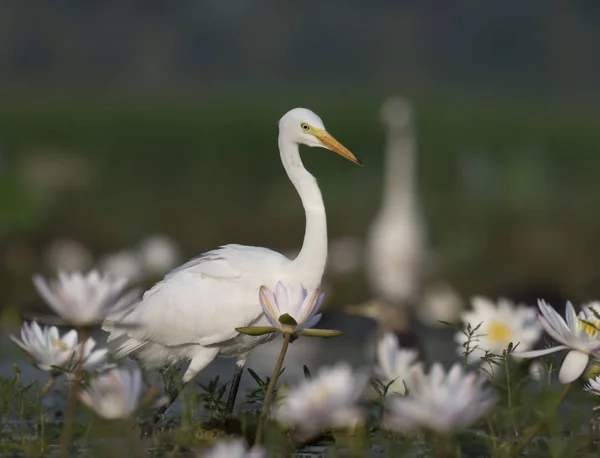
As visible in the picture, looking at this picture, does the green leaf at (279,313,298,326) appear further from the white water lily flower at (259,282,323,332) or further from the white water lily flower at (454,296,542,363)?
the white water lily flower at (454,296,542,363)

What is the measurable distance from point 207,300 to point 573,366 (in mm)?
1713

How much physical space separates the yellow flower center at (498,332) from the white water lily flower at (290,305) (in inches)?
47.4

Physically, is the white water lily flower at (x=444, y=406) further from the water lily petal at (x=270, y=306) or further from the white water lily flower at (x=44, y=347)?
the white water lily flower at (x=44, y=347)

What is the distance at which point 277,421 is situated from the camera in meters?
3.87

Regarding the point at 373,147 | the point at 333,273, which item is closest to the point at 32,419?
the point at 333,273

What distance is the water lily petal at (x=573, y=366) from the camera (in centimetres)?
377

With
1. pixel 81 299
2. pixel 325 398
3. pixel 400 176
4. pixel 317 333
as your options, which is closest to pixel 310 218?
pixel 317 333

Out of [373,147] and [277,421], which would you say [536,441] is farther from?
[373,147]

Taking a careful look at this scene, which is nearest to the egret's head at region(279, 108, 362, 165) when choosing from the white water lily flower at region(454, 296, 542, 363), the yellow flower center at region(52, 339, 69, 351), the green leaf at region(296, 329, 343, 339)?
the white water lily flower at region(454, 296, 542, 363)

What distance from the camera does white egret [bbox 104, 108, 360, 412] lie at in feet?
16.7

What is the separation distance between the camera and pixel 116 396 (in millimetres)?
3430

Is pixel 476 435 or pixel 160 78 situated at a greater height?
pixel 160 78

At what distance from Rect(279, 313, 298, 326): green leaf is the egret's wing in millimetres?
1204

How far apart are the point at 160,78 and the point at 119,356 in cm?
8088
